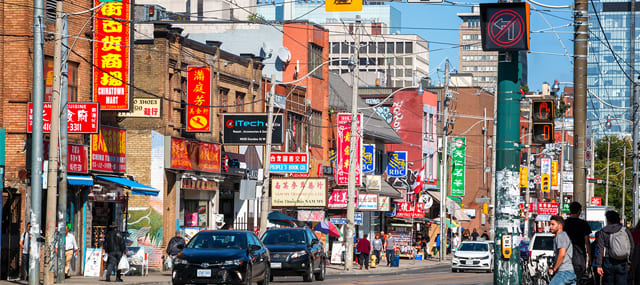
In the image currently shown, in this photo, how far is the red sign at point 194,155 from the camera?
3856 cm

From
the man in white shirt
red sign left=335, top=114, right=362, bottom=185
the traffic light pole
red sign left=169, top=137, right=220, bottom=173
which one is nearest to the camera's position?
the traffic light pole

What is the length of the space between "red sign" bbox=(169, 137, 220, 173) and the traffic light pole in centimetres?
2241

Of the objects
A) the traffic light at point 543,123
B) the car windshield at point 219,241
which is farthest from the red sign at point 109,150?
the traffic light at point 543,123

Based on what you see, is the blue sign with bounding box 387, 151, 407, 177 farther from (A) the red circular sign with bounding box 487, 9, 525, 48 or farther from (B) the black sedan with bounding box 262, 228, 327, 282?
(A) the red circular sign with bounding box 487, 9, 525, 48

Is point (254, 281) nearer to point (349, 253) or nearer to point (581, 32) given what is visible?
point (581, 32)

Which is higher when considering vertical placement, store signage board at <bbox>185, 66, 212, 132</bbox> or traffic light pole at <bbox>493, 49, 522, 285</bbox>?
store signage board at <bbox>185, 66, 212, 132</bbox>

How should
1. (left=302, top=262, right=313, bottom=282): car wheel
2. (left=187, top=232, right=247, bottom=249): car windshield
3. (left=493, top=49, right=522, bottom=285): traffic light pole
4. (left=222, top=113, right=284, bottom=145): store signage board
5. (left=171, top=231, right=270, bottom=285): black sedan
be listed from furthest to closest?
(left=222, top=113, right=284, bottom=145): store signage board → (left=302, top=262, right=313, bottom=282): car wheel → (left=187, top=232, right=247, bottom=249): car windshield → (left=171, top=231, right=270, bottom=285): black sedan → (left=493, top=49, right=522, bottom=285): traffic light pole

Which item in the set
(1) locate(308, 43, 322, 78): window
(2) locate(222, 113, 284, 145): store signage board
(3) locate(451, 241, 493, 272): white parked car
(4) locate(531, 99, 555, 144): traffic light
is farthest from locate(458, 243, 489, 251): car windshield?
(4) locate(531, 99, 555, 144): traffic light

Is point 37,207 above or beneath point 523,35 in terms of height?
beneath

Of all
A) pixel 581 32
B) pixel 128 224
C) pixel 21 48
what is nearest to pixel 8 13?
pixel 21 48

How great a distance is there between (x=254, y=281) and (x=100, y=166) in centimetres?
1056

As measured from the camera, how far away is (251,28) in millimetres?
55938

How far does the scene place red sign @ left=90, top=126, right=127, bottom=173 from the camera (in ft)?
108

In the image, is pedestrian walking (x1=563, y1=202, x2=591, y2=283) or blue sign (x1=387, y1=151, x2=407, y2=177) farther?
blue sign (x1=387, y1=151, x2=407, y2=177)
